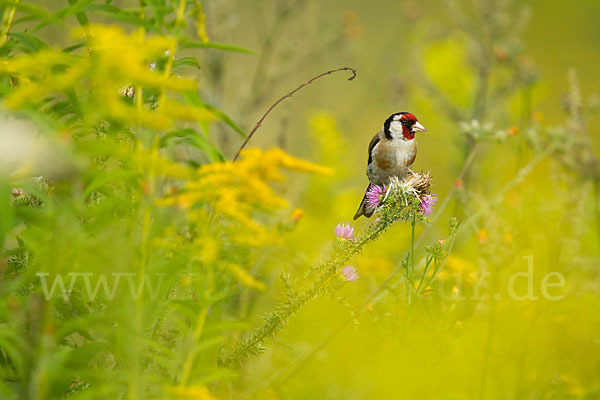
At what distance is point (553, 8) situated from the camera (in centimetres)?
892

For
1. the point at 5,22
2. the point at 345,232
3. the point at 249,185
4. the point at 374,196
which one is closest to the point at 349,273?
the point at 345,232

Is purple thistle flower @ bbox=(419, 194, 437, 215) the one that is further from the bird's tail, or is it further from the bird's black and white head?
the bird's black and white head

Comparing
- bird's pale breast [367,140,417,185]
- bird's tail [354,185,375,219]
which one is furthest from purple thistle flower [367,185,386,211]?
bird's pale breast [367,140,417,185]

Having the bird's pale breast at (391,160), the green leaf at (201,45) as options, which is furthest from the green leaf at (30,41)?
the bird's pale breast at (391,160)

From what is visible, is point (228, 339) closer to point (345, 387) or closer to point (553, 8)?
point (345, 387)

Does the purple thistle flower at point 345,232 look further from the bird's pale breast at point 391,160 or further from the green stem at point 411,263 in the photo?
the bird's pale breast at point 391,160

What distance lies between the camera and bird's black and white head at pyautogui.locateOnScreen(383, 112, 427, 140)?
2.12 metres

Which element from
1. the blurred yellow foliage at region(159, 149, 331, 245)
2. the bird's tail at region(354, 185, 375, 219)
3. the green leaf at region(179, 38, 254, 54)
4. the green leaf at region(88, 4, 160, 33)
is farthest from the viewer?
the bird's tail at region(354, 185, 375, 219)

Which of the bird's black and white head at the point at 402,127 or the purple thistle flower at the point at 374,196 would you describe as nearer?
the purple thistle flower at the point at 374,196

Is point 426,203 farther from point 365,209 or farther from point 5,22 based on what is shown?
point 5,22

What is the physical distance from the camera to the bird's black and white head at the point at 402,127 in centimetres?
212

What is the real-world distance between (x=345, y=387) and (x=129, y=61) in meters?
1.85

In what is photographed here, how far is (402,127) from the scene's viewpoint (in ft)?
7.06

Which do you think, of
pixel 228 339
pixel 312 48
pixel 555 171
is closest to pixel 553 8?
pixel 312 48
